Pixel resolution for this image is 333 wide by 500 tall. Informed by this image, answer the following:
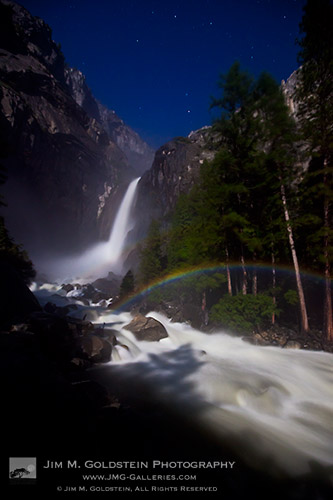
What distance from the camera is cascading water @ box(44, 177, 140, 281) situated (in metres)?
68.9

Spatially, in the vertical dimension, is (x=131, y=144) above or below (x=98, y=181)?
above

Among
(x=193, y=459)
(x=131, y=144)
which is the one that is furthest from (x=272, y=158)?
(x=131, y=144)

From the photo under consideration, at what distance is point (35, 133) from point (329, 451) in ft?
247

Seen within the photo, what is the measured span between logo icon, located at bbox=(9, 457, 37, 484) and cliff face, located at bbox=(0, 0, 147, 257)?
207 feet

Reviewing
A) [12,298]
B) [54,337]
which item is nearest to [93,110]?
[12,298]

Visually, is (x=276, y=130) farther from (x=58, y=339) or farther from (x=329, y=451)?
(x=58, y=339)

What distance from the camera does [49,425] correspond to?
304 centimetres

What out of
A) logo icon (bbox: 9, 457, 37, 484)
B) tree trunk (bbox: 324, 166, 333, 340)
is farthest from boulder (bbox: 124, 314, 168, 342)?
logo icon (bbox: 9, 457, 37, 484)

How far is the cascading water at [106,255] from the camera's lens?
68.9 meters

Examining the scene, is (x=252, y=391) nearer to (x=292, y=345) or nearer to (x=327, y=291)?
(x=292, y=345)

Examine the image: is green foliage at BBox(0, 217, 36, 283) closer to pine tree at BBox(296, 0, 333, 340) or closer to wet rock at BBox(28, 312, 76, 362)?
wet rock at BBox(28, 312, 76, 362)

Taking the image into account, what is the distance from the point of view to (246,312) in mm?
12039

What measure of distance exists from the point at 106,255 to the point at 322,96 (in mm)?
73841

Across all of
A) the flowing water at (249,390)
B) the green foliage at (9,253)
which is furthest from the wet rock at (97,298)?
the flowing water at (249,390)
